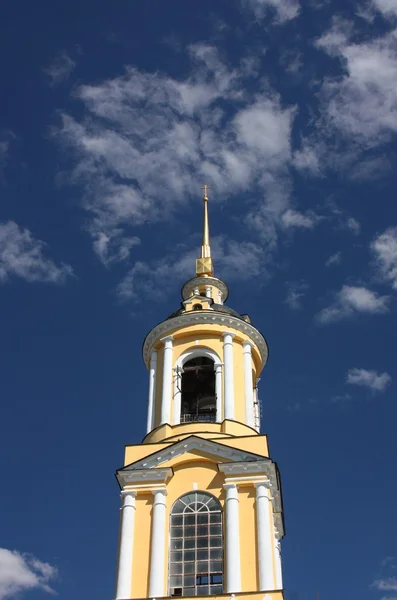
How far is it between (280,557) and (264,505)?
354cm

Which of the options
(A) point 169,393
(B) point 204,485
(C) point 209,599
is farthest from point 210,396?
(C) point 209,599

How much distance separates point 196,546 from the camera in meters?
20.6

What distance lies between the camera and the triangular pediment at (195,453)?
21969 mm

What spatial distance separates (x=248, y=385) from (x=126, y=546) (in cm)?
658

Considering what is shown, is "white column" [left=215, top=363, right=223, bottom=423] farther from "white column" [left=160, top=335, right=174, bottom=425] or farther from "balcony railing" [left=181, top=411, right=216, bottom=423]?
"white column" [left=160, top=335, right=174, bottom=425]

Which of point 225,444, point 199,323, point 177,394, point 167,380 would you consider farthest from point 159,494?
point 199,323

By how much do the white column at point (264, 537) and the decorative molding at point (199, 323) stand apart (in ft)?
20.7

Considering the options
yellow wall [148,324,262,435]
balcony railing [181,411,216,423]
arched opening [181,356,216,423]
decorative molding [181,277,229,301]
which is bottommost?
balcony railing [181,411,216,423]

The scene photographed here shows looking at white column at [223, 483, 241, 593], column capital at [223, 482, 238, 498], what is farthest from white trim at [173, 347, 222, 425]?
white column at [223, 483, 241, 593]

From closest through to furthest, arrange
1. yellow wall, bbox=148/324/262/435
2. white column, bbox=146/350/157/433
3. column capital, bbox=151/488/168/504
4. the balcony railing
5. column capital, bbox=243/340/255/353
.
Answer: column capital, bbox=151/488/168/504 < white column, bbox=146/350/157/433 < the balcony railing < yellow wall, bbox=148/324/262/435 < column capital, bbox=243/340/255/353

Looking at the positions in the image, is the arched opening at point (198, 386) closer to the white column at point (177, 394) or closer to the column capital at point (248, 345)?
the white column at point (177, 394)

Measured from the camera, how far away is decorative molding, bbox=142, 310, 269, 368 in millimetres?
26141

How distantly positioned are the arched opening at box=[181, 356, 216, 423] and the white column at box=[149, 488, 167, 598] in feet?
14.6

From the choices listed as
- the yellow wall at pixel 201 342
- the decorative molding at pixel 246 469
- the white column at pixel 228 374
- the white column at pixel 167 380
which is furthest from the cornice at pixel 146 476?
the yellow wall at pixel 201 342
